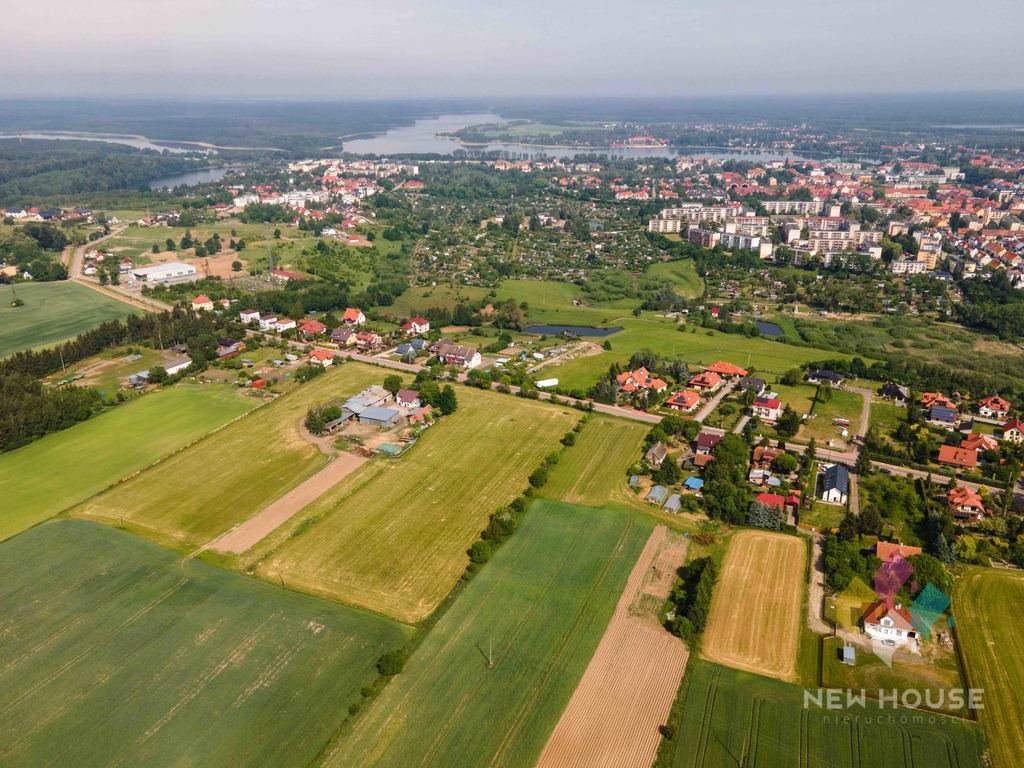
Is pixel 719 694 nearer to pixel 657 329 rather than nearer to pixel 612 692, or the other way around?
pixel 612 692

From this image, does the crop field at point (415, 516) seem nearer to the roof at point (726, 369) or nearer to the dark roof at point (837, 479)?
the roof at point (726, 369)

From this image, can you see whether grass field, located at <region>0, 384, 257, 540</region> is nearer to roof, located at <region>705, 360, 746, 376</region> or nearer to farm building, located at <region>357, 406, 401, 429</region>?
farm building, located at <region>357, 406, 401, 429</region>

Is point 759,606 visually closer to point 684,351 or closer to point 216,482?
point 216,482

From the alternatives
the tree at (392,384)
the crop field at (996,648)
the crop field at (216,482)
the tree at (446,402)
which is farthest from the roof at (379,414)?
the crop field at (996,648)

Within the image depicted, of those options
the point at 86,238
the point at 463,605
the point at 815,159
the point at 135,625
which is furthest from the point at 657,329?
the point at 815,159

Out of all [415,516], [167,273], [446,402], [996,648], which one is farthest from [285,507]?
[167,273]

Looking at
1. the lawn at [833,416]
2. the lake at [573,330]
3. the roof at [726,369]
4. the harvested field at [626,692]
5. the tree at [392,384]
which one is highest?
the tree at [392,384]

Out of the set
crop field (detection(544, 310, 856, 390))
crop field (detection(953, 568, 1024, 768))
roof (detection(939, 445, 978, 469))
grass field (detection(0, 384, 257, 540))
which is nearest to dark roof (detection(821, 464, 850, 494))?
roof (detection(939, 445, 978, 469))
